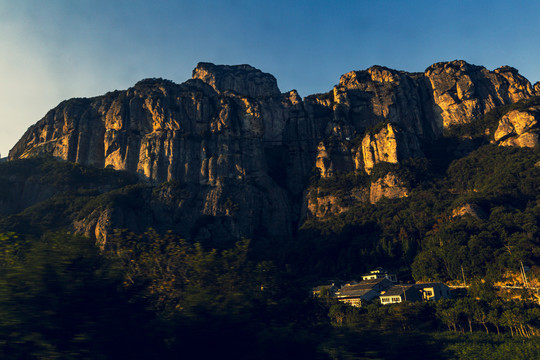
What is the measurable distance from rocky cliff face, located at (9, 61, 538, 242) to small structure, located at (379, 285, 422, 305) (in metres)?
55.7

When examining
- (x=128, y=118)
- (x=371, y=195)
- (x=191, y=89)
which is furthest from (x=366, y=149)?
(x=128, y=118)

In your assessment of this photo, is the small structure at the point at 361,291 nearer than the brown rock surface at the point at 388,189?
Yes

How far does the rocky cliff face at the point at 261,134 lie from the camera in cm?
12512

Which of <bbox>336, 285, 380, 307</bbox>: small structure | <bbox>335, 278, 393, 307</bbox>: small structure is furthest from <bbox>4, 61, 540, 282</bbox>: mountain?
<bbox>336, 285, 380, 307</bbox>: small structure

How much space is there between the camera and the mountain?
106625 mm

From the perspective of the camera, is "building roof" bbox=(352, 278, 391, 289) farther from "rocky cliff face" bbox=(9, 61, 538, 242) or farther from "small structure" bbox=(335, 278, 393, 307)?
"rocky cliff face" bbox=(9, 61, 538, 242)

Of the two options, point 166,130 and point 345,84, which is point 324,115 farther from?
point 166,130

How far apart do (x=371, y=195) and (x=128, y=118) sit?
296 feet

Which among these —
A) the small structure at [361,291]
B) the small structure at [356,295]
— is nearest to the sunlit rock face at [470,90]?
the small structure at [361,291]

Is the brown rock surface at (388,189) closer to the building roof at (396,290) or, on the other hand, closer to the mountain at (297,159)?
the mountain at (297,159)

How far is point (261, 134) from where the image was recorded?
146 m

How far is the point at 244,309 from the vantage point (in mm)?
14648

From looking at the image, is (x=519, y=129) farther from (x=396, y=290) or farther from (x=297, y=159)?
(x=396, y=290)

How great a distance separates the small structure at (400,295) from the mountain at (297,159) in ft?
82.8
